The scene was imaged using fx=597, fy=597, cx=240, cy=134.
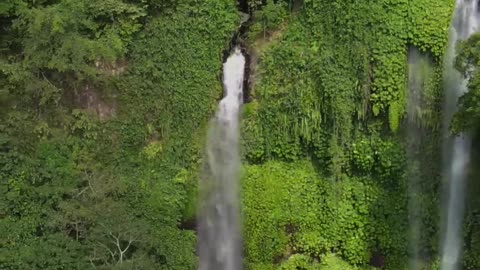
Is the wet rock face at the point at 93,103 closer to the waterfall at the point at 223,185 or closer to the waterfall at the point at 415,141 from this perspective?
the waterfall at the point at 223,185

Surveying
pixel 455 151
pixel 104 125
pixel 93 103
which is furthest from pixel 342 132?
pixel 93 103

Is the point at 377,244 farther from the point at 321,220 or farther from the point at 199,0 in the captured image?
the point at 199,0

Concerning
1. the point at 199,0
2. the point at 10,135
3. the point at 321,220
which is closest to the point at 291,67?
the point at 199,0

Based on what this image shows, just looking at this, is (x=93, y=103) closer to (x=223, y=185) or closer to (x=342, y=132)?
(x=223, y=185)

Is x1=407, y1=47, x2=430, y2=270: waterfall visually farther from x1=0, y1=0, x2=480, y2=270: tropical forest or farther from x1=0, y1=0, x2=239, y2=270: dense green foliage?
x1=0, y1=0, x2=239, y2=270: dense green foliage

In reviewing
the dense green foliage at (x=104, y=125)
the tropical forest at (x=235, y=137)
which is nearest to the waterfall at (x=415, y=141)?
the tropical forest at (x=235, y=137)
